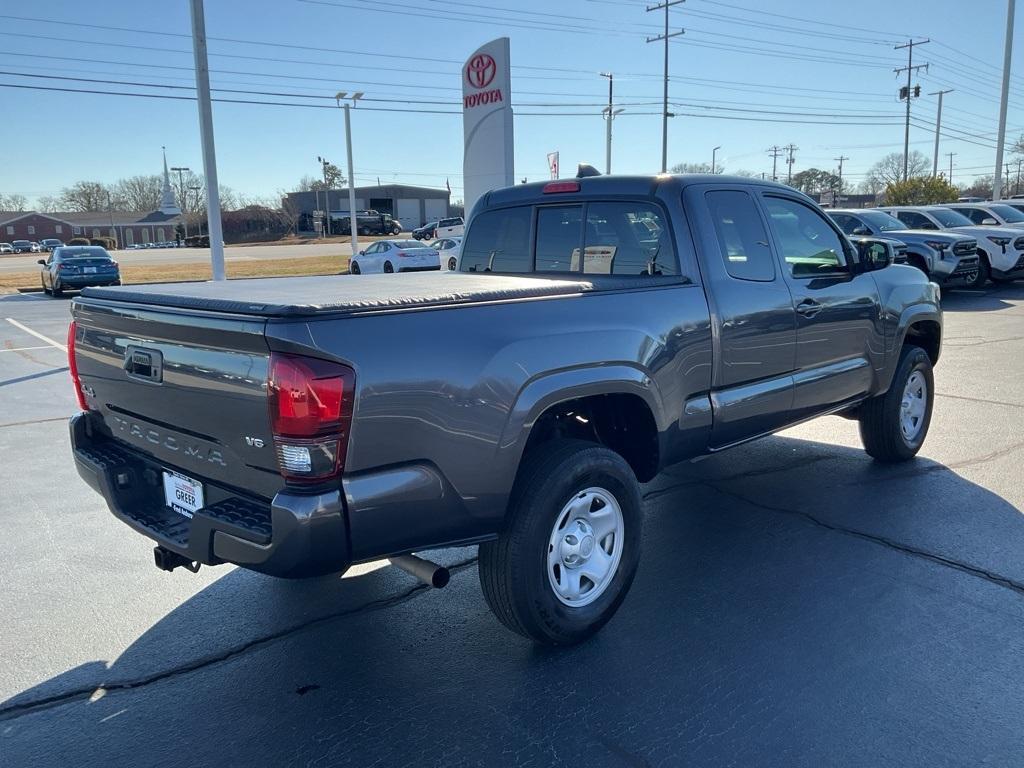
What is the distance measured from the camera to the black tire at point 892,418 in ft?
18.7

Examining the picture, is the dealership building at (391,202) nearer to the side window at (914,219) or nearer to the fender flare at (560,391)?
the side window at (914,219)

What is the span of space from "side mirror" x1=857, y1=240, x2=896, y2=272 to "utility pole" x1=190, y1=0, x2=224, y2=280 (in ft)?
46.7

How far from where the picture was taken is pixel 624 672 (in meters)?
3.25

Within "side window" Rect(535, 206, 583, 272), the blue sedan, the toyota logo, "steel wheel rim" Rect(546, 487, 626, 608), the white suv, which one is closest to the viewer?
"steel wheel rim" Rect(546, 487, 626, 608)

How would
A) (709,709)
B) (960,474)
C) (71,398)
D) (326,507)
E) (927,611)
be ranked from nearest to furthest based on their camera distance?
1. (326,507)
2. (709,709)
3. (927,611)
4. (960,474)
5. (71,398)

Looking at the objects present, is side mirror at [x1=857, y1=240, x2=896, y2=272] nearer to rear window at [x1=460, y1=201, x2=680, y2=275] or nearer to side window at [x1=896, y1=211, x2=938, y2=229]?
rear window at [x1=460, y1=201, x2=680, y2=275]

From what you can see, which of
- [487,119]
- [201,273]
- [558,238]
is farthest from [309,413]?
[201,273]

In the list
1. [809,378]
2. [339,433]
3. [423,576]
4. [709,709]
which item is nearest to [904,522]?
[809,378]

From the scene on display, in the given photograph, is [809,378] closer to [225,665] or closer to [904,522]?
[904,522]

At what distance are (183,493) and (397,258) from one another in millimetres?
26322

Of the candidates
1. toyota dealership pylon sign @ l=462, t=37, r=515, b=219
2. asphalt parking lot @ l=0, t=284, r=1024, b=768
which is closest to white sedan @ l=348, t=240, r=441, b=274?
toyota dealership pylon sign @ l=462, t=37, r=515, b=219

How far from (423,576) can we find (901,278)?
4311 mm

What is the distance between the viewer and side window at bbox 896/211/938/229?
19.5m

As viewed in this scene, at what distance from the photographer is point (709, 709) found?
2.97 meters
